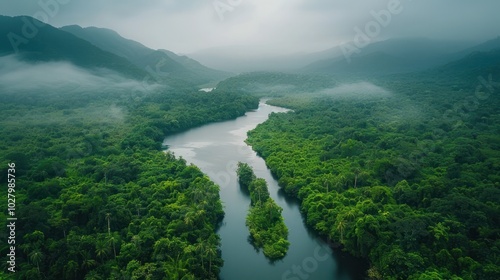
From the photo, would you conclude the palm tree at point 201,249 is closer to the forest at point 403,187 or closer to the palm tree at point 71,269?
the palm tree at point 71,269

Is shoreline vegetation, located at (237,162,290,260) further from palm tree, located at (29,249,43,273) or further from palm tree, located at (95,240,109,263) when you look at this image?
palm tree, located at (29,249,43,273)

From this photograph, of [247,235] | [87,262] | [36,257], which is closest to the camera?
[36,257]

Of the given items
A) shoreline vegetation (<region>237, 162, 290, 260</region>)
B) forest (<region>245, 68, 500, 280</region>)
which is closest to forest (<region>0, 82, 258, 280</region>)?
→ shoreline vegetation (<region>237, 162, 290, 260</region>)

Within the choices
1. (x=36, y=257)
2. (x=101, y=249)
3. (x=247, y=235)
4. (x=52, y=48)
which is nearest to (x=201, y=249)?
(x=101, y=249)

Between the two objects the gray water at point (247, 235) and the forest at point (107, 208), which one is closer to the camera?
the forest at point (107, 208)

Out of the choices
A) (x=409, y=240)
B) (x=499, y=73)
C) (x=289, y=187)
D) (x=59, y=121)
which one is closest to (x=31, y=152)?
(x=59, y=121)

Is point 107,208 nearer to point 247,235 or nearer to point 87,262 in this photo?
point 87,262

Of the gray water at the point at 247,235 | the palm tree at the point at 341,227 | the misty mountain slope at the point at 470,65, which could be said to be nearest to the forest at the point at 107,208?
the gray water at the point at 247,235
